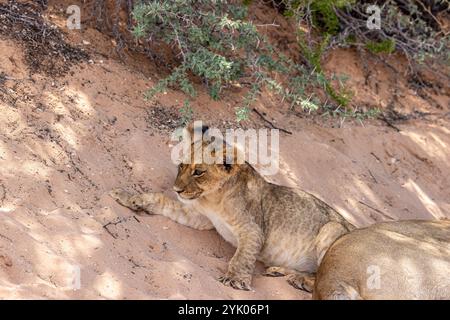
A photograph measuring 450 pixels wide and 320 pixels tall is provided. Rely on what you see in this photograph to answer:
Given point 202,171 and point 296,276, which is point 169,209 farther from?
point 296,276

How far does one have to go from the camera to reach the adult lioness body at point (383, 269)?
15.7 feet

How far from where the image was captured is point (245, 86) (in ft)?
26.0

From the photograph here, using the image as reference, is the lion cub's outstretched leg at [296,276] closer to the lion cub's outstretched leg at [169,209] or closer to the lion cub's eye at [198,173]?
the lion cub's outstretched leg at [169,209]

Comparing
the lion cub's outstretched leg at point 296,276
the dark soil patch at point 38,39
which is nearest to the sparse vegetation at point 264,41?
the dark soil patch at point 38,39

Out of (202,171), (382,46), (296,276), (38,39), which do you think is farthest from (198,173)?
(382,46)

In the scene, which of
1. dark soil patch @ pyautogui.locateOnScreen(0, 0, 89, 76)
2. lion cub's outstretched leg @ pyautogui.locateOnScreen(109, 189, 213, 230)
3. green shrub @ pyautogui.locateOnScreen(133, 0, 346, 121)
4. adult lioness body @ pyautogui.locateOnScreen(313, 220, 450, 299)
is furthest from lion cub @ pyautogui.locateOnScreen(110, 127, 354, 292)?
dark soil patch @ pyautogui.locateOnScreen(0, 0, 89, 76)

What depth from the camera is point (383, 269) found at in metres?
4.89

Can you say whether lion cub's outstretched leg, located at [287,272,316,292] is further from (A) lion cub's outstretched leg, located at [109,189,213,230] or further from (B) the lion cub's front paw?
(A) lion cub's outstretched leg, located at [109,189,213,230]

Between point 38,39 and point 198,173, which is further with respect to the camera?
point 38,39

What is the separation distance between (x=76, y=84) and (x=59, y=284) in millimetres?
2553

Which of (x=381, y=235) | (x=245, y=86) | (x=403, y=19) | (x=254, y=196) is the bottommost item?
(x=381, y=235)

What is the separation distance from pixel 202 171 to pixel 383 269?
152 centimetres
